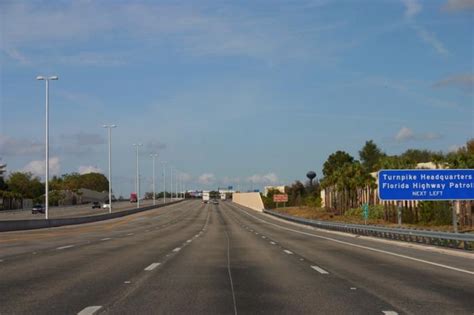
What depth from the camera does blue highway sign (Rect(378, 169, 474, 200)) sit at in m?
36.6

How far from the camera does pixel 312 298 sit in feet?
40.2

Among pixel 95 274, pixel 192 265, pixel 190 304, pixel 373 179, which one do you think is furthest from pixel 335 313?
pixel 373 179

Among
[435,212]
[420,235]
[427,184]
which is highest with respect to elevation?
[427,184]

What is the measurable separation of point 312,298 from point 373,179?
66.4 metres

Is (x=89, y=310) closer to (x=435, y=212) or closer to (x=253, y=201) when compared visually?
(x=435, y=212)

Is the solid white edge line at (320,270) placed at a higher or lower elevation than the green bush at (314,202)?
lower

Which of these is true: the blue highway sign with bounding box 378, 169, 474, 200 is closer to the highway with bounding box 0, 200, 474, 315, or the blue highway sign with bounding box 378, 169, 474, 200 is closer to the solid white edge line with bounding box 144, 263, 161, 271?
the highway with bounding box 0, 200, 474, 315

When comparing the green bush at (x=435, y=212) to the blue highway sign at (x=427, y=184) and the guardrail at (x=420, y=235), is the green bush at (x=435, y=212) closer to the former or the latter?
the guardrail at (x=420, y=235)

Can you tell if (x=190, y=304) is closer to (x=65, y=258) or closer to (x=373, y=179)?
(x=65, y=258)

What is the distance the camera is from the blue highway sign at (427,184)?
36.6 metres

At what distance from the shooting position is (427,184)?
125ft

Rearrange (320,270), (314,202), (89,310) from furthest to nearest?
(314,202) < (320,270) < (89,310)

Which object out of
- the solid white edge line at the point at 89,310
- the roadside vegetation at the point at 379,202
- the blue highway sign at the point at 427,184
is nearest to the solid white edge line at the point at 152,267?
the solid white edge line at the point at 89,310

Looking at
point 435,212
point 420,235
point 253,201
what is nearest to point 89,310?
point 420,235
